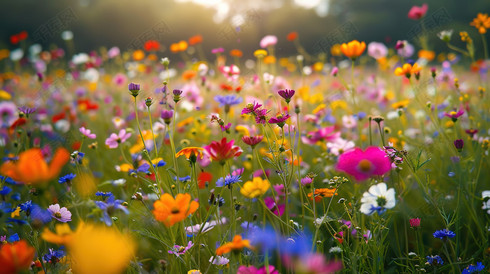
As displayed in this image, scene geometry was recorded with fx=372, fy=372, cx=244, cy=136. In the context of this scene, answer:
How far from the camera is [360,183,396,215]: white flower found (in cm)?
65

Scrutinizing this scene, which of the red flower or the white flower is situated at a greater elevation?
the red flower

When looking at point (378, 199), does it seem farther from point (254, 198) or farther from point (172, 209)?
point (254, 198)

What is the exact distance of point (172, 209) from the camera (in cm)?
64

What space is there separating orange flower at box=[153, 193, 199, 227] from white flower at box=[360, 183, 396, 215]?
1.00 feet

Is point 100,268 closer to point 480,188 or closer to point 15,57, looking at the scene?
point 480,188

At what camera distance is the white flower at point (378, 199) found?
25.6 inches

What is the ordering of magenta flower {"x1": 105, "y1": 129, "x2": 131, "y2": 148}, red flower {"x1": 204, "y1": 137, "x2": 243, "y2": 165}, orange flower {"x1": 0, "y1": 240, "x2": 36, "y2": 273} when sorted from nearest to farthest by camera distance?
orange flower {"x1": 0, "y1": 240, "x2": 36, "y2": 273}, red flower {"x1": 204, "y1": 137, "x2": 243, "y2": 165}, magenta flower {"x1": 105, "y1": 129, "x2": 131, "y2": 148}

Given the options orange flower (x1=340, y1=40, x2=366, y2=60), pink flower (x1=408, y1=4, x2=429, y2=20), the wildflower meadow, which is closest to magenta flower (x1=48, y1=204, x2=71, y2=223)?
the wildflower meadow

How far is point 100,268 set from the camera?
384 mm

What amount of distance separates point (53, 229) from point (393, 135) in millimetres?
1370

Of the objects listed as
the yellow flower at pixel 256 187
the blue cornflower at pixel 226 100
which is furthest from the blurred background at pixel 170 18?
the yellow flower at pixel 256 187

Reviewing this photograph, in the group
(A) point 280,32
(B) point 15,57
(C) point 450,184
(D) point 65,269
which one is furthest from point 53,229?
(A) point 280,32

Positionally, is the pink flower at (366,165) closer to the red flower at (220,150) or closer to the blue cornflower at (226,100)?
the red flower at (220,150)

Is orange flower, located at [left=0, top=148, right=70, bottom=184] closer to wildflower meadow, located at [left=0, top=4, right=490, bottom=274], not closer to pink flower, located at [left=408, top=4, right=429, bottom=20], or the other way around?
wildflower meadow, located at [left=0, top=4, right=490, bottom=274]
